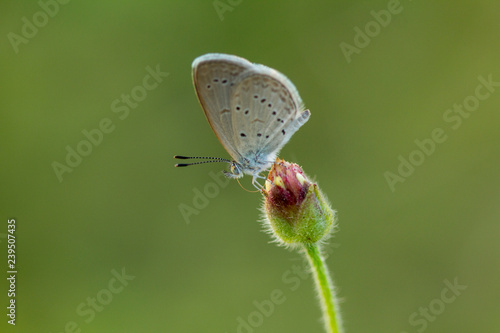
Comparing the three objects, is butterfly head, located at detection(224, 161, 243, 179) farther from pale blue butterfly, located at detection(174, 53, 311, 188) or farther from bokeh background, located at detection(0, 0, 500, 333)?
bokeh background, located at detection(0, 0, 500, 333)

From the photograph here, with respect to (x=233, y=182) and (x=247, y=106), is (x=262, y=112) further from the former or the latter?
(x=233, y=182)

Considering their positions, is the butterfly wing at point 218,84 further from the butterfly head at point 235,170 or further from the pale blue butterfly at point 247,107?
the butterfly head at point 235,170

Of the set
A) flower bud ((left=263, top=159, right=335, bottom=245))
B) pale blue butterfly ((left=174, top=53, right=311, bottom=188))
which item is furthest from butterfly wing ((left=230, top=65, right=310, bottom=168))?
flower bud ((left=263, top=159, right=335, bottom=245))

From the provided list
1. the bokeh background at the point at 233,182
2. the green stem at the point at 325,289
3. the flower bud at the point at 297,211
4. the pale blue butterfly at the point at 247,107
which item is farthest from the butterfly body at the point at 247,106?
the bokeh background at the point at 233,182

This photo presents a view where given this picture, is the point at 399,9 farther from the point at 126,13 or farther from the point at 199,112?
the point at 126,13

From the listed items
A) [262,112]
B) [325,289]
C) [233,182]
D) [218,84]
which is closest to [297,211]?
[325,289]

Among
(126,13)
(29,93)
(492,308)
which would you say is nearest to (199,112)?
(126,13)
